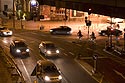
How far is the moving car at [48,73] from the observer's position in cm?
2714

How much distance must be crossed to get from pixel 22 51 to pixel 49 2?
79.6 feet

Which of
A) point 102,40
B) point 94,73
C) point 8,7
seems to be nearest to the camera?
point 94,73

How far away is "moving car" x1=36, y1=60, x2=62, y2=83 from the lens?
27144 millimetres

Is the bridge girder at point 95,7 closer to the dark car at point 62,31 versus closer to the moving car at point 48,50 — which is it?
the dark car at point 62,31

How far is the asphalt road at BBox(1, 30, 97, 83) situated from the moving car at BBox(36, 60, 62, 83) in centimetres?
98

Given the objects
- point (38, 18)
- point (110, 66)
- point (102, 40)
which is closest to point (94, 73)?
point (110, 66)

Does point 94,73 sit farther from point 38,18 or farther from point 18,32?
point 38,18

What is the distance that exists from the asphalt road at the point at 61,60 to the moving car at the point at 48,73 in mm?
978

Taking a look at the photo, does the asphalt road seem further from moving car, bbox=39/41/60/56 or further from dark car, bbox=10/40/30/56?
dark car, bbox=10/40/30/56

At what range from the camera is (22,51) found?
40156mm

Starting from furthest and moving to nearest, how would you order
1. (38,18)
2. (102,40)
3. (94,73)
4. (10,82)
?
(38,18) → (102,40) → (94,73) → (10,82)

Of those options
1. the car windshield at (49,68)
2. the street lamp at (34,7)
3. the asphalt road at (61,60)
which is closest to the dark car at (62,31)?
the asphalt road at (61,60)

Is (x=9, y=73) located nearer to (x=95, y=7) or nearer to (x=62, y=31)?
(x=95, y=7)

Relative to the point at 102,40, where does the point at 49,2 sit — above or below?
above
